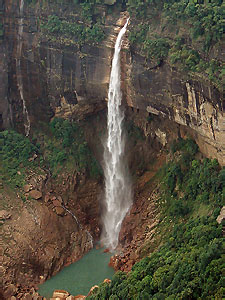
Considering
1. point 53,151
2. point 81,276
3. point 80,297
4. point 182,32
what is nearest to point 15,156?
point 53,151

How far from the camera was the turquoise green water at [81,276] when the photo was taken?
84.3ft

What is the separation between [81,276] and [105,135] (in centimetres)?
833

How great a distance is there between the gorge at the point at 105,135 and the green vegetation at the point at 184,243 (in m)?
0.07

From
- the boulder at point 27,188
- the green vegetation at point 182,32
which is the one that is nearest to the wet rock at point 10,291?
the boulder at point 27,188

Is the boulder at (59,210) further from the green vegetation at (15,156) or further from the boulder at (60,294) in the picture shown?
the boulder at (60,294)

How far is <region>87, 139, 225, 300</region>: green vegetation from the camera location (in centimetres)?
1873

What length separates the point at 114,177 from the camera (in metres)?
30.6

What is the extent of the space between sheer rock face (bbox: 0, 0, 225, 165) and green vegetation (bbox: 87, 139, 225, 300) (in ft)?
4.27

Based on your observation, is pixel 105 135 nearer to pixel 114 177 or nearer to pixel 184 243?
pixel 114 177

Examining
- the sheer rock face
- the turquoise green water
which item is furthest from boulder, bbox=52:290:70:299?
Answer: the sheer rock face

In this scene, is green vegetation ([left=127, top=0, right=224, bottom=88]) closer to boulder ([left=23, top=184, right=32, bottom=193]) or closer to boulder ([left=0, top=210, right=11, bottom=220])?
boulder ([left=23, top=184, right=32, bottom=193])

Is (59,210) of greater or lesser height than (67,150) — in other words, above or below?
below

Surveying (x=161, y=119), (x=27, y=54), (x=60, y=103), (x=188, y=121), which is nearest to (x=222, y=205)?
(x=188, y=121)

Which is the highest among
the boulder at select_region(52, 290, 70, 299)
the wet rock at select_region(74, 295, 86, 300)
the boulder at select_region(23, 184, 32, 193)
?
the boulder at select_region(23, 184, 32, 193)
